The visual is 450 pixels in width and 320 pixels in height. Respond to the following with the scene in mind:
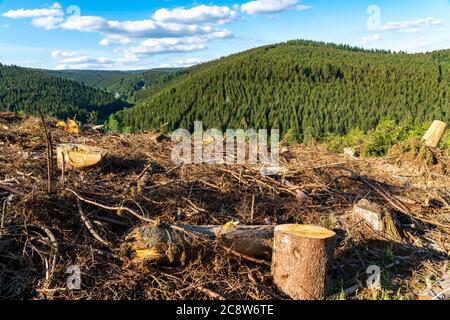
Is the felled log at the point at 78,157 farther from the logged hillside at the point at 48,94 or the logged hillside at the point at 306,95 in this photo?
the logged hillside at the point at 48,94

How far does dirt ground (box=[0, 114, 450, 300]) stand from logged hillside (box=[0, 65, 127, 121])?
87.3 meters

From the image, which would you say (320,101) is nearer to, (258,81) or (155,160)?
(258,81)

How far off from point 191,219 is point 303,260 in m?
1.53

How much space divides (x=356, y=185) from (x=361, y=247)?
1921 millimetres

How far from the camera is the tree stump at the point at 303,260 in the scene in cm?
370

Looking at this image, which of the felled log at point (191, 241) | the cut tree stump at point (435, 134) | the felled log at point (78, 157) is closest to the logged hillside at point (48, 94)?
the cut tree stump at point (435, 134)

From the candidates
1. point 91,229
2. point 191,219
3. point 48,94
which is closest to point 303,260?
point 191,219

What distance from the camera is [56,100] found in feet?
343

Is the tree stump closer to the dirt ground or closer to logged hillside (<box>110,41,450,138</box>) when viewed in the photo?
the dirt ground

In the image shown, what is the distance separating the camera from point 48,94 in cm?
10950

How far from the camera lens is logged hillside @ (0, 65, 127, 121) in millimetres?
96625

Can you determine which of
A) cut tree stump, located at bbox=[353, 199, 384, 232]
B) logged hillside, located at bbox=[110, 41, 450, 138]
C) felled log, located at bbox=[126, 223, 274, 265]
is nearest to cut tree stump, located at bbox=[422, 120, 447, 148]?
cut tree stump, located at bbox=[353, 199, 384, 232]

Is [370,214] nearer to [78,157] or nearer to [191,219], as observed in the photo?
[191,219]

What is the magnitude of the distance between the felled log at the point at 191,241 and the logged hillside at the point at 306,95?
229 feet
